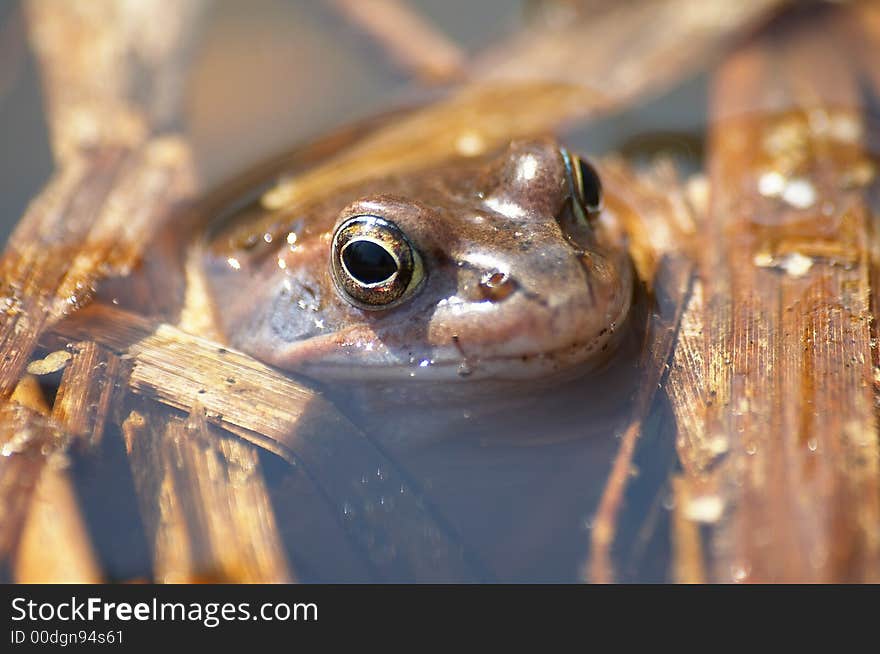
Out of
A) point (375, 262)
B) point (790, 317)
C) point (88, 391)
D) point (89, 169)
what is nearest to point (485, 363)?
point (375, 262)

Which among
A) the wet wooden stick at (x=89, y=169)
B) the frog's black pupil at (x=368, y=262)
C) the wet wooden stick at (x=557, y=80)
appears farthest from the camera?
the wet wooden stick at (x=557, y=80)

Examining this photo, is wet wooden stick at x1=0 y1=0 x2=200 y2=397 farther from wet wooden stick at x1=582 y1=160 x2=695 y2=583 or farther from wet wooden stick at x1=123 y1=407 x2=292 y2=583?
wet wooden stick at x1=582 y1=160 x2=695 y2=583

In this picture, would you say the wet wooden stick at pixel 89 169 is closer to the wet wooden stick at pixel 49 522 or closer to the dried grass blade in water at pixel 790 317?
the wet wooden stick at pixel 49 522

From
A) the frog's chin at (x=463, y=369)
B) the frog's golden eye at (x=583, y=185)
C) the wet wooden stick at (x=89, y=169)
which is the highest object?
the wet wooden stick at (x=89, y=169)

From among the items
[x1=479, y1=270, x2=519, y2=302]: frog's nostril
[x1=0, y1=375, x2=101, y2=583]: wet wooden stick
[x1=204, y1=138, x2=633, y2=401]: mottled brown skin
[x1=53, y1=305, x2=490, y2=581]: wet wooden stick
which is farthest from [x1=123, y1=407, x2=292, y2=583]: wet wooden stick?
[x1=479, y1=270, x2=519, y2=302]: frog's nostril

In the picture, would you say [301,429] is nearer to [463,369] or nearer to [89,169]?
[463,369]

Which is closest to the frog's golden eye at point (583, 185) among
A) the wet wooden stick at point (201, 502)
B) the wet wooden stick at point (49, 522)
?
the wet wooden stick at point (201, 502)
